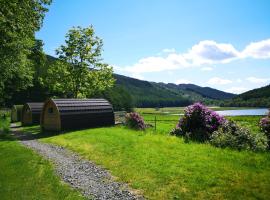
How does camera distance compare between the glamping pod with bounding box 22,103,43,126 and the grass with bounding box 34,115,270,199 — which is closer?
the grass with bounding box 34,115,270,199

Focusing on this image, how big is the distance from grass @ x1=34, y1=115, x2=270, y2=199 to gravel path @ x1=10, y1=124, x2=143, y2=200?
0.52 m

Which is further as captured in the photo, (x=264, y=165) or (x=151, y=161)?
(x=151, y=161)

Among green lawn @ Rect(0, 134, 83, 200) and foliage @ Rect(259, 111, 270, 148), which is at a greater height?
foliage @ Rect(259, 111, 270, 148)

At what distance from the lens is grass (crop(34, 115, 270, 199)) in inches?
456

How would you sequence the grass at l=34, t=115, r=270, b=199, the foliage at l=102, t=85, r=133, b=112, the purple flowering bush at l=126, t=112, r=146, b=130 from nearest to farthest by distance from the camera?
1. the grass at l=34, t=115, r=270, b=199
2. the purple flowering bush at l=126, t=112, r=146, b=130
3. the foliage at l=102, t=85, r=133, b=112

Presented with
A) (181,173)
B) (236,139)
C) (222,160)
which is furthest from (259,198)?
(236,139)

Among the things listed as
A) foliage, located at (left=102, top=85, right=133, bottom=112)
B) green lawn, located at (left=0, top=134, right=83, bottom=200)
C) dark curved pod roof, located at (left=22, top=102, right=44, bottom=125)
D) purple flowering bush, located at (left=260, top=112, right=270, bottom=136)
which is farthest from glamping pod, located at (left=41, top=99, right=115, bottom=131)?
foliage, located at (left=102, top=85, right=133, bottom=112)

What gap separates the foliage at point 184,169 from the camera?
11570 mm

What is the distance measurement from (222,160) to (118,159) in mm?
5375

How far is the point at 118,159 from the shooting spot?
17.4 meters

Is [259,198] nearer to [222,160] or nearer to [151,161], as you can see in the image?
[222,160]

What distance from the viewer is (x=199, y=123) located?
25.5m

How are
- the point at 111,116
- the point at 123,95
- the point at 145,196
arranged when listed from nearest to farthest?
1. the point at 145,196
2. the point at 111,116
3. the point at 123,95

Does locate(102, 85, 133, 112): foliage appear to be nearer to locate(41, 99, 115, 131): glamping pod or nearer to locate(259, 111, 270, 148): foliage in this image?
locate(41, 99, 115, 131): glamping pod
